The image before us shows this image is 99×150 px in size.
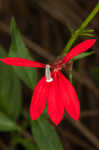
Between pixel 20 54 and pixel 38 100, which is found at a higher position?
pixel 20 54

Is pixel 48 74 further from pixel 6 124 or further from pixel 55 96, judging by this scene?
pixel 6 124

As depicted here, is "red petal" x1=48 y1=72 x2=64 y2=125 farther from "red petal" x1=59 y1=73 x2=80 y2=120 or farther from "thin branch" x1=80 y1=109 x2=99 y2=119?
"thin branch" x1=80 y1=109 x2=99 y2=119

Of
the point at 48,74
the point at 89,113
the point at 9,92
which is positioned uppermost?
the point at 48,74

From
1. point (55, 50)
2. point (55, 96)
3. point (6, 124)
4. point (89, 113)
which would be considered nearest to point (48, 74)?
point (55, 96)

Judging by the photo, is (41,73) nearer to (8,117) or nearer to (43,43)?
(43,43)

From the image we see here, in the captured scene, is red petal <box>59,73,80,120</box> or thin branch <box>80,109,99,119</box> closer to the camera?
red petal <box>59,73,80,120</box>

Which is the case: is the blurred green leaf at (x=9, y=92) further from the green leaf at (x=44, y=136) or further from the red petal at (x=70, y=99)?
the red petal at (x=70, y=99)

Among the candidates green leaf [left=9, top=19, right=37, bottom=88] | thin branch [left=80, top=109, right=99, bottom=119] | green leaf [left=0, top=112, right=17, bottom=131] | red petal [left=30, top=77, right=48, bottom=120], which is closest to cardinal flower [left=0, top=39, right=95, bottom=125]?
red petal [left=30, top=77, right=48, bottom=120]

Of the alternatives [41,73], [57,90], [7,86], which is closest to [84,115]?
[41,73]
